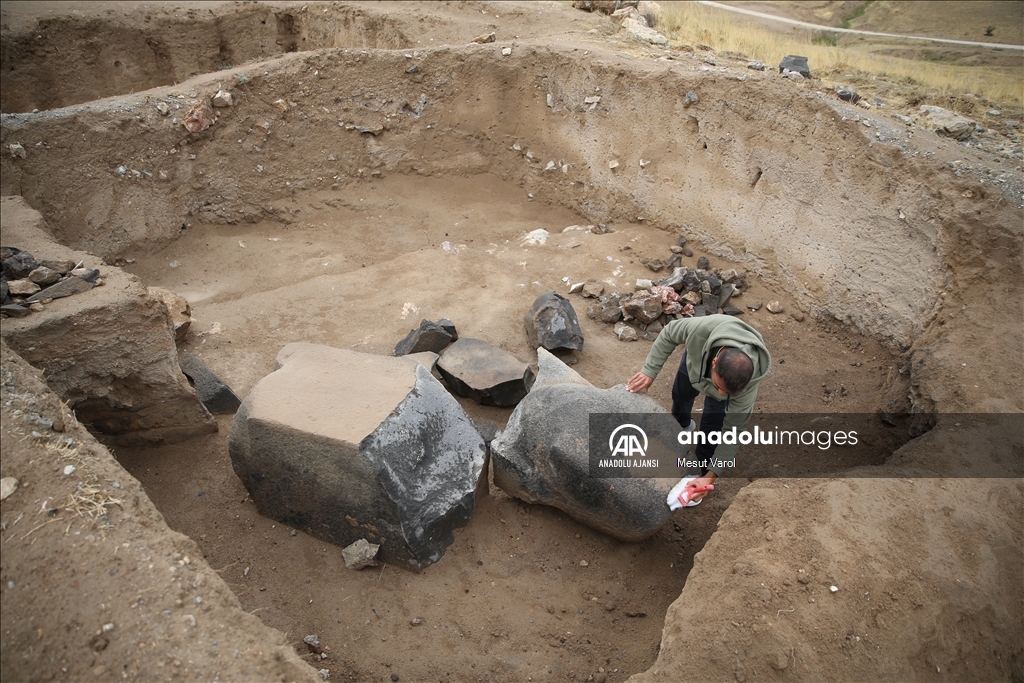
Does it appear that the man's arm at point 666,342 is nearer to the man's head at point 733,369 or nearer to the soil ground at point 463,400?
the man's head at point 733,369

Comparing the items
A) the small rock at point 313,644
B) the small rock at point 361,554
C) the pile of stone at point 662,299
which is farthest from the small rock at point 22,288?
the pile of stone at point 662,299

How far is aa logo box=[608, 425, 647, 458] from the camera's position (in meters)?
3.34

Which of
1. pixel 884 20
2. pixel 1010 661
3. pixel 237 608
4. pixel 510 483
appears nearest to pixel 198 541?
pixel 237 608

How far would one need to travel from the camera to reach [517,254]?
240 inches

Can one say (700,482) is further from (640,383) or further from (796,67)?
(796,67)

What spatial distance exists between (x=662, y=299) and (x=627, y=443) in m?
2.12

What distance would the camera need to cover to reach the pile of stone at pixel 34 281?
11.1ft

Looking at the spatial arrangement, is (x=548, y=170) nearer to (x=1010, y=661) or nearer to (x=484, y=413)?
(x=484, y=413)

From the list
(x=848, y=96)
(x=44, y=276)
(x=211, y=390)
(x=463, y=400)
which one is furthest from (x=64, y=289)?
(x=848, y=96)

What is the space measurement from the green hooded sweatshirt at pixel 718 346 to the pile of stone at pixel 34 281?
3.17 m

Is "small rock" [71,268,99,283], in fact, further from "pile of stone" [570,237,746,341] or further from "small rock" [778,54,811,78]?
"small rock" [778,54,811,78]

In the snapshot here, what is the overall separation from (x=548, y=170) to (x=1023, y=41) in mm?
5475

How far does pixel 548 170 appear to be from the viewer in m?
7.23

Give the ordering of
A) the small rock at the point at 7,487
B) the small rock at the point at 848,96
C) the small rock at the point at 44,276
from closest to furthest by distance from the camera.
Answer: the small rock at the point at 7,487 → the small rock at the point at 44,276 → the small rock at the point at 848,96
